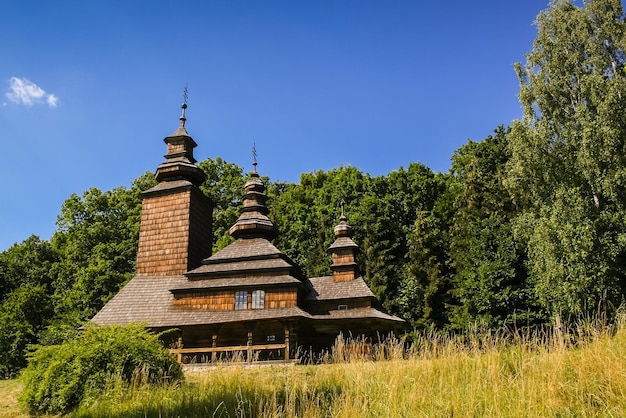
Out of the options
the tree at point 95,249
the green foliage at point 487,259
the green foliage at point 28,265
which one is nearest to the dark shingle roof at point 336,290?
the green foliage at point 487,259

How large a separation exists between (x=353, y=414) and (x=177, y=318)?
18562mm

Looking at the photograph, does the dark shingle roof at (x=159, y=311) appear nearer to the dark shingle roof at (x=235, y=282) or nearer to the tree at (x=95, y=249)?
the dark shingle roof at (x=235, y=282)

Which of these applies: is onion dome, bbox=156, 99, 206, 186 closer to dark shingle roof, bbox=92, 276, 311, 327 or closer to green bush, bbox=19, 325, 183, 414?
dark shingle roof, bbox=92, 276, 311, 327

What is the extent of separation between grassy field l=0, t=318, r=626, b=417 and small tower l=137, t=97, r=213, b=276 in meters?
18.6

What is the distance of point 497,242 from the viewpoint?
90.7 ft

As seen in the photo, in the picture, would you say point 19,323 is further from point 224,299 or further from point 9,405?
point 9,405

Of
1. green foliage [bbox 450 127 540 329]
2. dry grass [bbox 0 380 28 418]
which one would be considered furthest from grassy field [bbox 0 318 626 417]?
green foliage [bbox 450 127 540 329]

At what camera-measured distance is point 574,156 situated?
21.3 meters

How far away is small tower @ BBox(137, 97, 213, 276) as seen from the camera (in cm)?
2661

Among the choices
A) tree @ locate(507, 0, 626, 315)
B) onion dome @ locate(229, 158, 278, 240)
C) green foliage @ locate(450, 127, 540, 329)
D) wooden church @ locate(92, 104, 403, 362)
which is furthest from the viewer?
onion dome @ locate(229, 158, 278, 240)

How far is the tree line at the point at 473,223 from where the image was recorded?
1978cm

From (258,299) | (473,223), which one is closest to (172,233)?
(258,299)

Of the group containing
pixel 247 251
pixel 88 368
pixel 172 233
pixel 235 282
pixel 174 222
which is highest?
pixel 174 222

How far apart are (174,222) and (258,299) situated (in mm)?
7563
